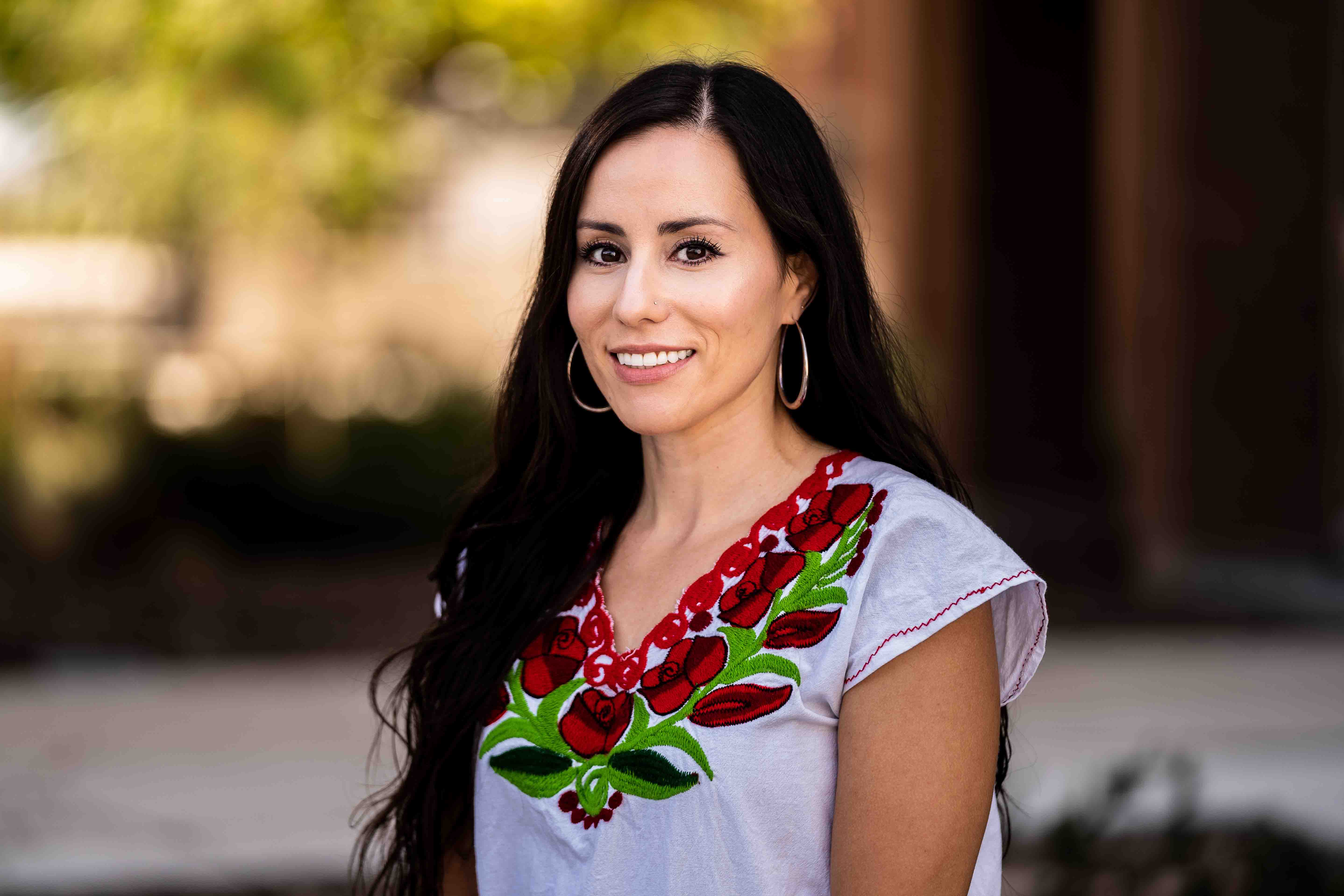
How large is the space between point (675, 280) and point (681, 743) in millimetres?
595

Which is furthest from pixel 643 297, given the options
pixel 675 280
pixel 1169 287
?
pixel 1169 287

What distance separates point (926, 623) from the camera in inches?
68.0

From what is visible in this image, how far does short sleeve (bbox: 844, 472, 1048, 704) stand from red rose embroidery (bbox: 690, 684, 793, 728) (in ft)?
0.30

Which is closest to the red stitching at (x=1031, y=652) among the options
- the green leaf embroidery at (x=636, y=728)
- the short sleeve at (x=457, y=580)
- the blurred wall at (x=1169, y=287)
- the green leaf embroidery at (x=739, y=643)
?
the green leaf embroidery at (x=739, y=643)

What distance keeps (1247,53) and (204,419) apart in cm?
610

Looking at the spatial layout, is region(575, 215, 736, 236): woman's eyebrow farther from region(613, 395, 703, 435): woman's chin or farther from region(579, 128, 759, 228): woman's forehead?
region(613, 395, 703, 435): woman's chin

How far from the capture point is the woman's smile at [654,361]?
1942mm

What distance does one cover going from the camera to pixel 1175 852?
3.42 metres

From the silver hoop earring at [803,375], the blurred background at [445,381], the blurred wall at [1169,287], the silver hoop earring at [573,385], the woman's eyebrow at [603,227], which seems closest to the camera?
the woman's eyebrow at [603,227]

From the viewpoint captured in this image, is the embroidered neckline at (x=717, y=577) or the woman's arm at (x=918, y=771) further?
the embroidered neckline at (x=717, y=577)

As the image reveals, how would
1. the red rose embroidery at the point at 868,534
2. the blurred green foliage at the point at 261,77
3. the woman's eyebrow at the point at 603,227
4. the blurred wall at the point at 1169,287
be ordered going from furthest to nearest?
1. the blurred wall at the point at 1169,287
2. the blurred green foliage at the point at 261,77
3. the woman's eyebrow at the point at 603,227
4. the red rose embroidery at the point at 868,534

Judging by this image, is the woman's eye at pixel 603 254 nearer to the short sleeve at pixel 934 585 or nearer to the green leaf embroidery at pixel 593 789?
the short sleeve at pixel 934 585

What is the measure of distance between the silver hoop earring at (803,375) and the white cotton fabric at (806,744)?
264 millimetres

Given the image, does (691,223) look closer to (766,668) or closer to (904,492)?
(904,492)
